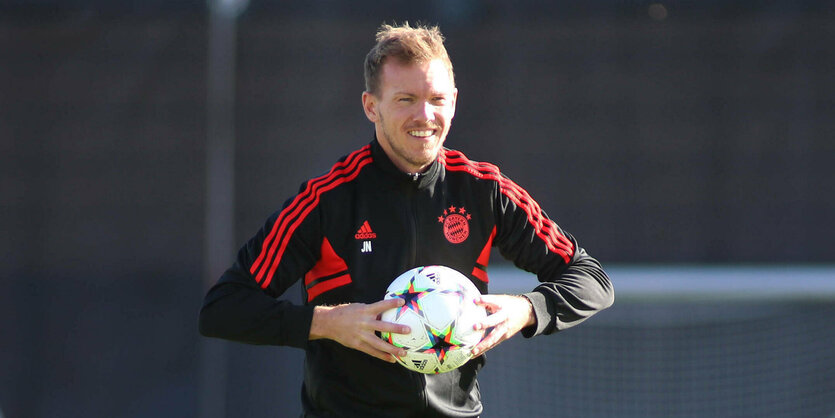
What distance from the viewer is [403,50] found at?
2.53 metres

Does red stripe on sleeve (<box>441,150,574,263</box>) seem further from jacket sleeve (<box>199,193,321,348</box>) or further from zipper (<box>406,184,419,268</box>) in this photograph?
jacket sleeve (<box>199,193,321,348</box>)

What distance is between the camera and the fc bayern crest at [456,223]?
262cm

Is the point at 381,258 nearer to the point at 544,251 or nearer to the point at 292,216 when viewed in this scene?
the point at 292,216

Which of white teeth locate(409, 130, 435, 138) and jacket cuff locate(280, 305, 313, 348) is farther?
white teeth locate(409, 130, 435, 138)

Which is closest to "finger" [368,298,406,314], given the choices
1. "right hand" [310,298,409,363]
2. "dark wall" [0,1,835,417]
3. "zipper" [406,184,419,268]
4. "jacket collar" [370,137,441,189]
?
"right hand" [310,298,409,363]

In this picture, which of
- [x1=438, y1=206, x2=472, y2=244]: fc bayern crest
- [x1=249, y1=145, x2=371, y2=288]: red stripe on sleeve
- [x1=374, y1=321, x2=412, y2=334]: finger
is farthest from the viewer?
[x1=438, y1=206, x2=472, y2=244]: fc bayern crest

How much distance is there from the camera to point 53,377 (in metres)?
4.89

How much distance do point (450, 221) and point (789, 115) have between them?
9.44 feet

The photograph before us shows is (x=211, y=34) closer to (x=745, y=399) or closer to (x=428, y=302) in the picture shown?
(x=428, y=302)

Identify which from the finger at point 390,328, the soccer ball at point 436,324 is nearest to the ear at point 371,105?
the soccer ball at point 436,324

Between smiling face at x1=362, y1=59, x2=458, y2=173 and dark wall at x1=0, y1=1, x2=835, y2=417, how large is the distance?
7.39ft

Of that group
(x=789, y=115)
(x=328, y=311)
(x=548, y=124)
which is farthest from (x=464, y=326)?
(x=789, y=115)

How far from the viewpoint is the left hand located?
2.30 metres

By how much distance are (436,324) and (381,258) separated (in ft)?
→ 1.16
